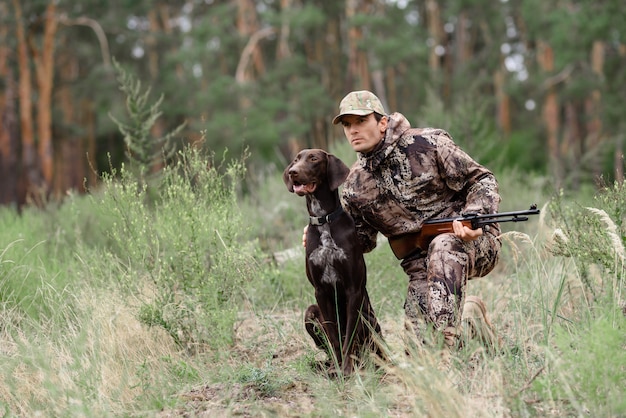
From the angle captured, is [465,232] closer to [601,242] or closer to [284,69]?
[601,242]

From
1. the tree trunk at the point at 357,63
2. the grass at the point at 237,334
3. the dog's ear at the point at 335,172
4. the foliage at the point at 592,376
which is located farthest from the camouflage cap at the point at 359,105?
the tree trunk at the point at 357,63

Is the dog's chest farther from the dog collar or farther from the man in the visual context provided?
the man

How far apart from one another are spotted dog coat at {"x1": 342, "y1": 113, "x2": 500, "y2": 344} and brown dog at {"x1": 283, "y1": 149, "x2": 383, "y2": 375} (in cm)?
44

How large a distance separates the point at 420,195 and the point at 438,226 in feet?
0.92

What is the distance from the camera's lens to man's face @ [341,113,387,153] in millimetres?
4164

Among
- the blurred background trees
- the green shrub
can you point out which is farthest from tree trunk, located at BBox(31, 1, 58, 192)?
the green shrub

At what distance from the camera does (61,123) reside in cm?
2527

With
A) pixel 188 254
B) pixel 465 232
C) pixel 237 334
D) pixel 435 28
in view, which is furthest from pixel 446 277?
pixel 435 28

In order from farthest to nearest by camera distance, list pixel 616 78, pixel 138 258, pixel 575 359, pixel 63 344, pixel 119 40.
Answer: pixel 119 40 < pixel 616 78 < pixel 138 258 < pixel 63 344 < pixel 575 359

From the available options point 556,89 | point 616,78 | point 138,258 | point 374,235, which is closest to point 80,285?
point 138,258

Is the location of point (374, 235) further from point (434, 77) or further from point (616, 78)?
point (434, 77)

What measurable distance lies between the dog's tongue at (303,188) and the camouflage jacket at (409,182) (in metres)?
0.64

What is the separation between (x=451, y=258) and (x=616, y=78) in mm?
19147

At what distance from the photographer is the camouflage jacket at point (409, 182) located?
13.9ft
